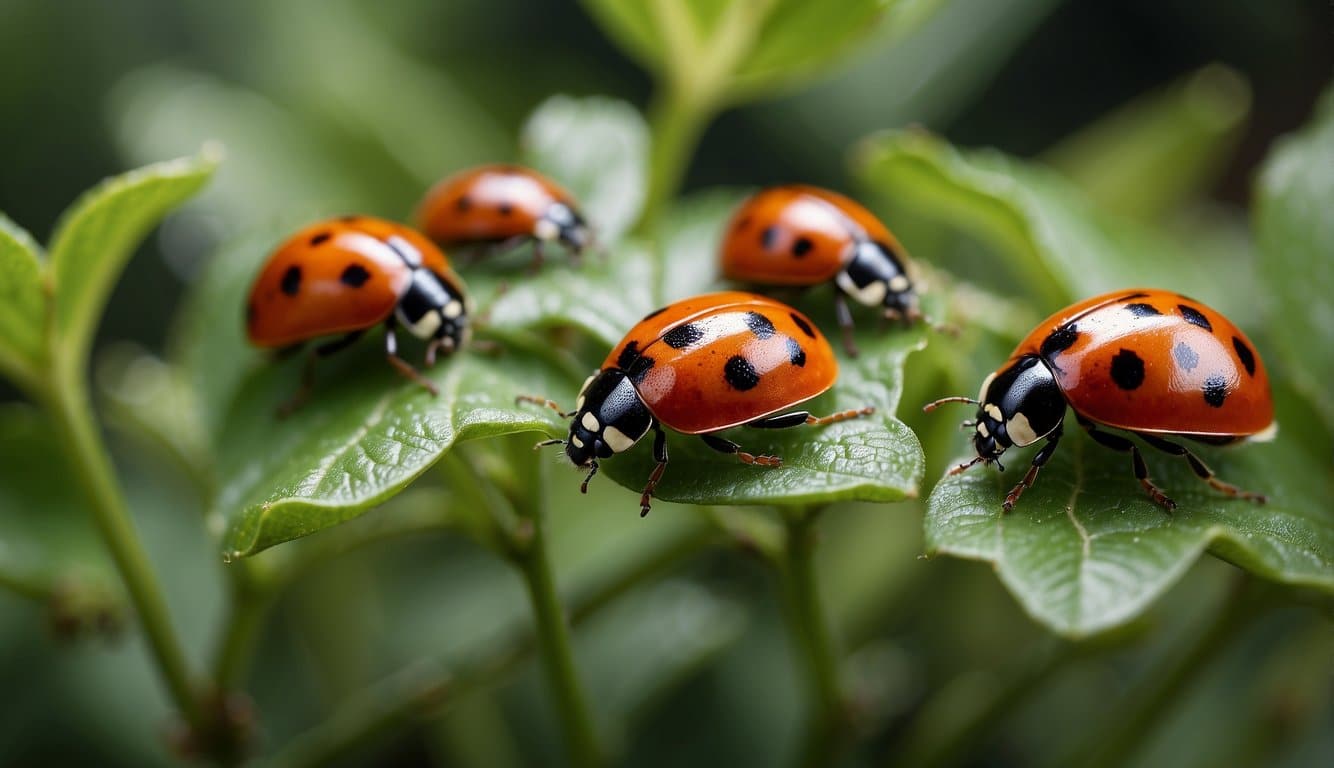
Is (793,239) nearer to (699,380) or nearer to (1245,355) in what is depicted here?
(699,380)

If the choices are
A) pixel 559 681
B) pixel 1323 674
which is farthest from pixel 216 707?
pixel 1323 674

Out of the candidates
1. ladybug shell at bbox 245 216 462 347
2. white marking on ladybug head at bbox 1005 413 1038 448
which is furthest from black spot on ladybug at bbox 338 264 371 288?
white marking on ladybug head at bbox 1005 413 1038 448

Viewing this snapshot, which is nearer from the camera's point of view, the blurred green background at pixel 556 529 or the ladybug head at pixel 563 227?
the ladybug head at pixel 563 227

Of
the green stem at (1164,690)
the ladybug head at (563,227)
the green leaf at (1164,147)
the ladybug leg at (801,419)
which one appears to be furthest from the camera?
the green leaf at (1164,147)

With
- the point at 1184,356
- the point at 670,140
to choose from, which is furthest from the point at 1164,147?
the point at 1184,356

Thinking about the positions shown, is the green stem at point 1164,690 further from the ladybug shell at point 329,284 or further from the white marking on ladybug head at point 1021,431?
the ladybug shell at point 329,284

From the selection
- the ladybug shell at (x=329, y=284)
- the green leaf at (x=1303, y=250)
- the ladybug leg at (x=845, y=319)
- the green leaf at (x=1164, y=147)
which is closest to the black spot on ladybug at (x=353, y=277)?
the ladybug shell at (x=329, y=284)
